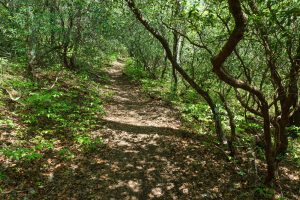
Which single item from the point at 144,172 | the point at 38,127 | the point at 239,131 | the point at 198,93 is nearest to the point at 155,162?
the point at 144,172

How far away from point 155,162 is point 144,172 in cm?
67

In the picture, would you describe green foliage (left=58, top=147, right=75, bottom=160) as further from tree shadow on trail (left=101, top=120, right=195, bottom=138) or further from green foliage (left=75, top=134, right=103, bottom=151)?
tree shadow on trail (left=101, top=120, right=195, bottom=138)

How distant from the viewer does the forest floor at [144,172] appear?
6.61 m

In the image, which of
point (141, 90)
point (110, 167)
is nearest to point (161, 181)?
point (110, 167)

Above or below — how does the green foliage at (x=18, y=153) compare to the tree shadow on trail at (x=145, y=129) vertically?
below

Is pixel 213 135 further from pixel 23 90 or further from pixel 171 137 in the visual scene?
pixel 23 90

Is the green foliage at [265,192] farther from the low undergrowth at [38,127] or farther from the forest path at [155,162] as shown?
the low undergrowth at [38,127]

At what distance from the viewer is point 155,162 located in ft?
26.7

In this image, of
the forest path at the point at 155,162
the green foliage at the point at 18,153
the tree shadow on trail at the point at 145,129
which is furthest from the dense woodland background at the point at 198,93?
the forest path at the point at 155,162

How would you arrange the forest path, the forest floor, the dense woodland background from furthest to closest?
the forest path, the forest floor, the dense woodland background

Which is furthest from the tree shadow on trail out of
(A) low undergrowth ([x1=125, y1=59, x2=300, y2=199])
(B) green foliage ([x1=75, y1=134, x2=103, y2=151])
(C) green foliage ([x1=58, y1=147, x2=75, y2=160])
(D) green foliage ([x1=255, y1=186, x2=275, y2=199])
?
(D) green foliage ([x1=255, y1=186, x2=275, y2=199])

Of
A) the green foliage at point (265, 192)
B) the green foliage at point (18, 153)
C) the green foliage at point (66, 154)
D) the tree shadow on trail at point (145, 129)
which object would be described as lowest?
the green foliage at point (66, 154)

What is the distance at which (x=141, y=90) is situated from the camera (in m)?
18.9

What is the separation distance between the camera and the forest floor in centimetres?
661
